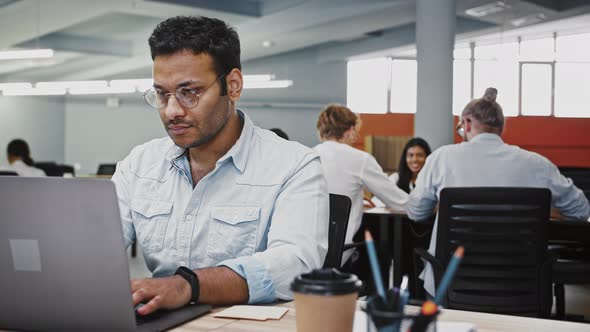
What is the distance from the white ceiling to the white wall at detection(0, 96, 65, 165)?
3.69ft

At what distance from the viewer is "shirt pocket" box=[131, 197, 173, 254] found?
1600 mm

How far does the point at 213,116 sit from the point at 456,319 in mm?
770

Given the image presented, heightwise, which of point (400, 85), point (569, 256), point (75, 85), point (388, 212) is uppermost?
point (400, 85)

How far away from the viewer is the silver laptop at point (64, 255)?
937 mm

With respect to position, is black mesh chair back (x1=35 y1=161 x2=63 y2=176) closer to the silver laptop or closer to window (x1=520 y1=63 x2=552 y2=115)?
the silver laptop

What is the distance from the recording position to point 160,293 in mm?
1111

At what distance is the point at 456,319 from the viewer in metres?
1.13

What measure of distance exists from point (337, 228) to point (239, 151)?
0.43 meters

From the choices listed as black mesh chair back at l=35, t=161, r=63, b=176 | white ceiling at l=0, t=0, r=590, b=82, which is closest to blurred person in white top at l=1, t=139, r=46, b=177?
black mesh chair back at l=35, t=161, r=63, b=176

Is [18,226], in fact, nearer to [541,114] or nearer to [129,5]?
[129,5]

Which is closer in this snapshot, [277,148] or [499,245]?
[277,148]

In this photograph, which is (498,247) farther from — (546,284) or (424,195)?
(424,195)

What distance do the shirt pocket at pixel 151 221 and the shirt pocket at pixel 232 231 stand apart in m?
0.13

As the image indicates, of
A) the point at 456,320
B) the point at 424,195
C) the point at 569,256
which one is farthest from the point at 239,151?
the point at 569,256
